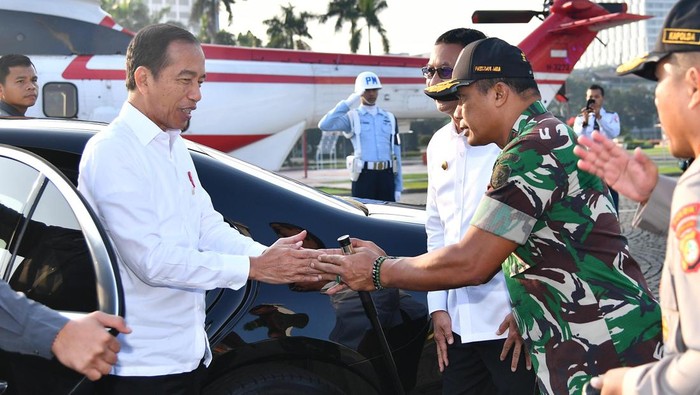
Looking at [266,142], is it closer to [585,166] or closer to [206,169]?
[206,169]

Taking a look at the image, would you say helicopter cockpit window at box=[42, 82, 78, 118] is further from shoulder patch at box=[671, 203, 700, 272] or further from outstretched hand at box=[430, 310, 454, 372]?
shoulder patch at box=[671, 203, 700, 272]

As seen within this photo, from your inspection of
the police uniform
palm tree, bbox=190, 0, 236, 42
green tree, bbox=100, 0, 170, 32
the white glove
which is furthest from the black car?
green tree, bbox=100, 0, 170, 32

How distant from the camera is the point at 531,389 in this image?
105 inches

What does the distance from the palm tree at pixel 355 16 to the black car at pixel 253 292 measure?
133ft

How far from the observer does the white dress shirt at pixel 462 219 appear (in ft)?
8.96

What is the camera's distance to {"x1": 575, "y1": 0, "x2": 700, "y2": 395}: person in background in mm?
1285

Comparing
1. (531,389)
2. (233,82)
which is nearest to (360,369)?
(531,389)

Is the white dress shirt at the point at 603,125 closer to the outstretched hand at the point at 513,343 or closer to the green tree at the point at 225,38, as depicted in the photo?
the outstretched hand at the point at 513,343

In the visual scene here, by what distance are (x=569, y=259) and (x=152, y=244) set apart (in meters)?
1.13

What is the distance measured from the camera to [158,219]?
83.7 inches

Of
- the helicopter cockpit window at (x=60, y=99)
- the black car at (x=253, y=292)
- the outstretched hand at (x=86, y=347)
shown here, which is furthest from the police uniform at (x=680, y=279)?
the helicopter cockpit window at (x=60, y=99)

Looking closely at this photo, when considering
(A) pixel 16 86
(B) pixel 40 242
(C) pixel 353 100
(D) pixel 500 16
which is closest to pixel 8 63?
(A) pixel 16 86

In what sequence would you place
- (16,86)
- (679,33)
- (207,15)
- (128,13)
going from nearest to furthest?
(679,33)
(16,86)
(207,15)
(128,13)

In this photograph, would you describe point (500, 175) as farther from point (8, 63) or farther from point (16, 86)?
point (8, 63)
